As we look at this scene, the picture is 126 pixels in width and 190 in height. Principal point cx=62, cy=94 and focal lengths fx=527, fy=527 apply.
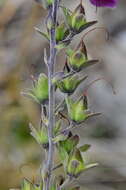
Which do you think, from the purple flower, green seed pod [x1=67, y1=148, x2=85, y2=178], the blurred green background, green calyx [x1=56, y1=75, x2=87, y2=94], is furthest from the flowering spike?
the blurred green background

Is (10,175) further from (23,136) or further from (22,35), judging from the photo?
(22,35)

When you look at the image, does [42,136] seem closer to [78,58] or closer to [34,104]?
[78,58]

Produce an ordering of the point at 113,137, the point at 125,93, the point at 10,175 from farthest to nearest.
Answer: the point at 125,93 → the point at 113,137 → the point at 10,175

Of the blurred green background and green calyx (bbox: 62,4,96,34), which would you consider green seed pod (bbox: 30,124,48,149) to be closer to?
green calyx (bbox: 62,4,96,34)

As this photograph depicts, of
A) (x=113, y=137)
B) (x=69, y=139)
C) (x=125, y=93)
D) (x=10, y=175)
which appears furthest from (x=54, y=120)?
(x=125, y=93)

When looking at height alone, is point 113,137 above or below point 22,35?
below

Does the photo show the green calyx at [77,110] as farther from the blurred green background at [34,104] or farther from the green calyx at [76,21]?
the blurred green background at [34,104]

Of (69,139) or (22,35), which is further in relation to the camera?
(22,35)
